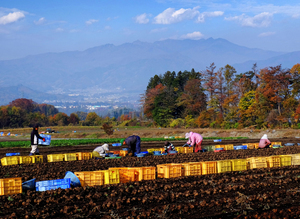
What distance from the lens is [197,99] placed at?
265ft

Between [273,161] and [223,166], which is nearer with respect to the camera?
[223,166]

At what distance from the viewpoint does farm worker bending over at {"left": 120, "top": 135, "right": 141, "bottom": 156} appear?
1903cm

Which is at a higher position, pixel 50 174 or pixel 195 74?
pixel 195 74

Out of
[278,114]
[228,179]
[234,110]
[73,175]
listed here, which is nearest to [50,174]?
[73,175]

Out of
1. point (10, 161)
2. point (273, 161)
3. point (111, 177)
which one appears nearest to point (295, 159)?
point (273, 161)

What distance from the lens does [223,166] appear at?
1368 centimetres

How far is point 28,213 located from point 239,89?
228 feet

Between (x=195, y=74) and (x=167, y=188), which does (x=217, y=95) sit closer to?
(x=195, y=74)

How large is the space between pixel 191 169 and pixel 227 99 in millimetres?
61599

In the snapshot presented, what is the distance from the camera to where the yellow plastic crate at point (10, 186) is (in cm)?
1004

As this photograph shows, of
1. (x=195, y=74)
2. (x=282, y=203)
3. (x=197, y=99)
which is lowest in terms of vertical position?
(x=282, y=203)

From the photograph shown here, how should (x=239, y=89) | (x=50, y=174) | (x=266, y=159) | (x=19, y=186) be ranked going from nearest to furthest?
(x=19, y=186) < (x=50, y=174) < (x=266, y=159) < (x=239, y=89)

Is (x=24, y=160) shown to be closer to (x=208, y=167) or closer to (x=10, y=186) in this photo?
(x=10, y=186)

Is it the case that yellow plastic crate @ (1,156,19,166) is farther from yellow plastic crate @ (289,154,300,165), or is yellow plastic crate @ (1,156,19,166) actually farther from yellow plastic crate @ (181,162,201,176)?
yellow plastic crate @ (289,154,300,165)
